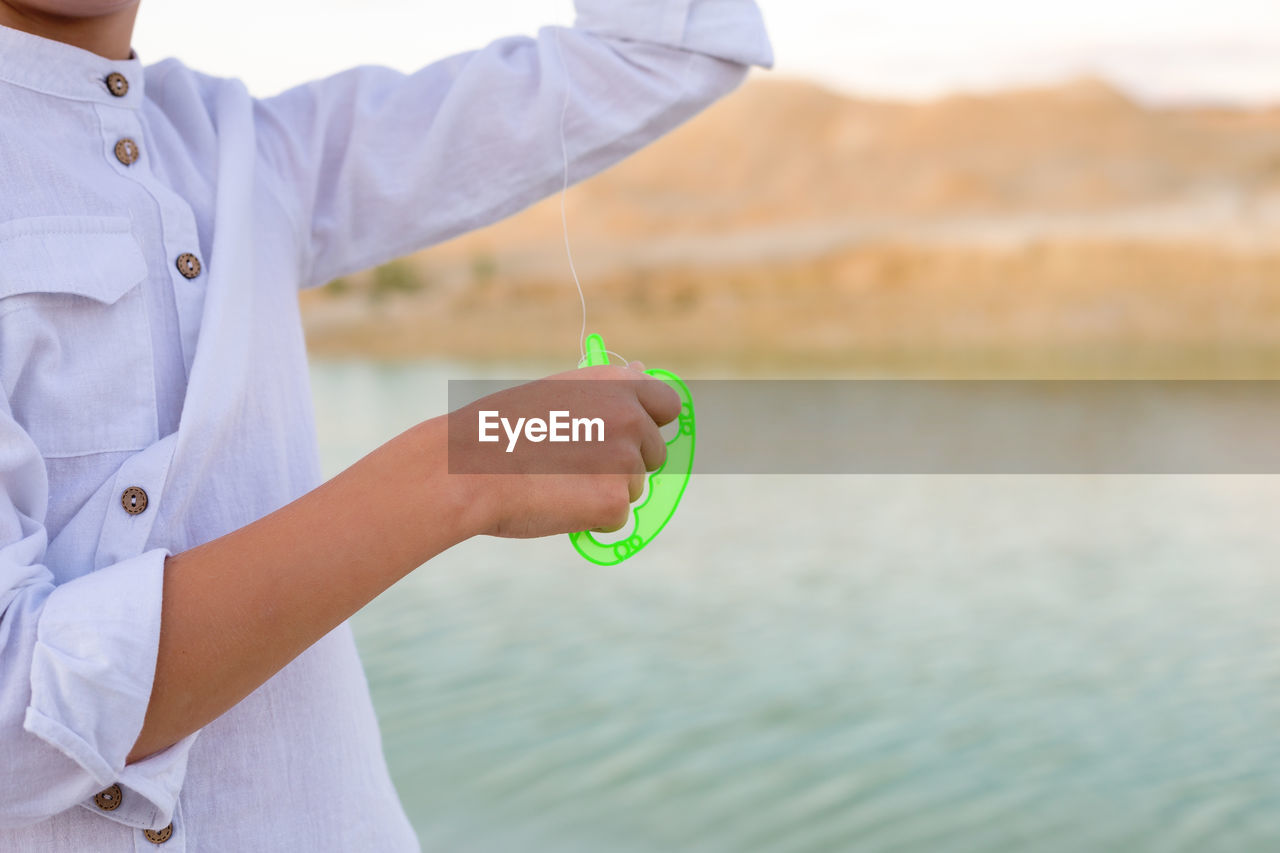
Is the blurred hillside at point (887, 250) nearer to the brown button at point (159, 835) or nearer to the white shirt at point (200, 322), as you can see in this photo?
the white shirt at point (200, 322)

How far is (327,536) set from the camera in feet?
1.58

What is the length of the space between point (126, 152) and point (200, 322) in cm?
10

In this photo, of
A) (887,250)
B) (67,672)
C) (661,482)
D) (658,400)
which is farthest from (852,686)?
(887,250)

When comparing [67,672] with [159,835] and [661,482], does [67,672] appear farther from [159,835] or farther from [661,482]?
[661,482]

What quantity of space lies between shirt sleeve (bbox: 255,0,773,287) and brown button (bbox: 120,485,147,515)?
0.74 feet

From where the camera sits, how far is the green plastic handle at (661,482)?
0.60m

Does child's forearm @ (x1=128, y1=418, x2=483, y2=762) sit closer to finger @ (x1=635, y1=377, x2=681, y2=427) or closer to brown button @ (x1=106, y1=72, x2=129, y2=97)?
finger @ (x1=635, y1=377, x2=681, y2=427)

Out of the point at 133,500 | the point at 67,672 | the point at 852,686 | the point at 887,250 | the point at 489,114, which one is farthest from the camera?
the point at 887,250

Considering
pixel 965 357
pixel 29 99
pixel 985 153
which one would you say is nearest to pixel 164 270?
pixel 29 99

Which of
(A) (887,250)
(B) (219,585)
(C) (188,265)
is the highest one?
(A) (887,250)

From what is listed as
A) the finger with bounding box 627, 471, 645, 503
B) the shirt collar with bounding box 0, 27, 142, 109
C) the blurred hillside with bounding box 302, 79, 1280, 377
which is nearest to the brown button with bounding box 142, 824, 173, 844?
the finger with bounding box 627, 471, 645, 503

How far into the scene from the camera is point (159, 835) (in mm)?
537

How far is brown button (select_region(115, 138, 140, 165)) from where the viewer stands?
606 millimetres

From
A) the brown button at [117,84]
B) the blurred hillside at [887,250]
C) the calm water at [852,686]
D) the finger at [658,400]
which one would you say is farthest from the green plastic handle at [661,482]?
the blurred hillside at [887,250]
